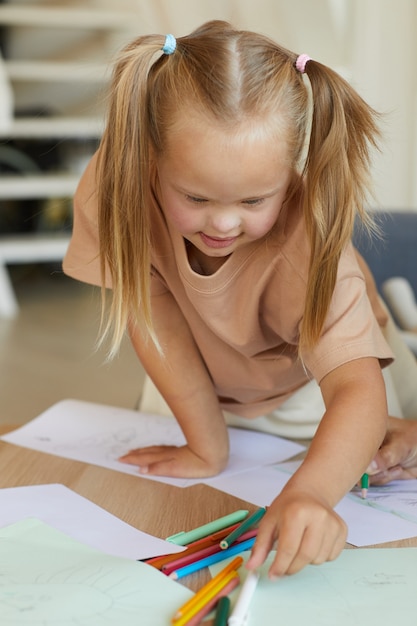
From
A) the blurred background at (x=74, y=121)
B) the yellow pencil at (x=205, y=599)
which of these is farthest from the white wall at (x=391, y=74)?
the yellow pencil at (x=205, y=599)

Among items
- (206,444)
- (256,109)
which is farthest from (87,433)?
(256,109)

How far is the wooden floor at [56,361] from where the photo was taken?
1889mm

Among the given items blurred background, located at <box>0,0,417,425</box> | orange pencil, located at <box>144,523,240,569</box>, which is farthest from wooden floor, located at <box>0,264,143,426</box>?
orange pencil, located at <box>144,523,240,569</box>

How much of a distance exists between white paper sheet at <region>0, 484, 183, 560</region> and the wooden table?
11mm

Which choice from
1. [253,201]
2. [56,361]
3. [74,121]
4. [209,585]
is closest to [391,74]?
[56,361]

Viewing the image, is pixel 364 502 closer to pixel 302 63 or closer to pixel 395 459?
pixel 395 459

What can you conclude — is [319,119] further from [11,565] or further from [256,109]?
[11,565]

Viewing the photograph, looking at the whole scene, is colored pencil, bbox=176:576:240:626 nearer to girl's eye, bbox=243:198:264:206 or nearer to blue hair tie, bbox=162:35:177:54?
girl's eye, bbox=243:198:264:206

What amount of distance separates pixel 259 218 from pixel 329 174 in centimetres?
6

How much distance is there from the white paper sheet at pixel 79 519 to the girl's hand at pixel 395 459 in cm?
21

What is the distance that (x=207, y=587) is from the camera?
485mm

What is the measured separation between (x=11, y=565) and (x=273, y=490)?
229mm

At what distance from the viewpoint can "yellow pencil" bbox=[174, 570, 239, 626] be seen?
1.50 ft

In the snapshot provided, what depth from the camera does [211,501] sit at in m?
0.66
